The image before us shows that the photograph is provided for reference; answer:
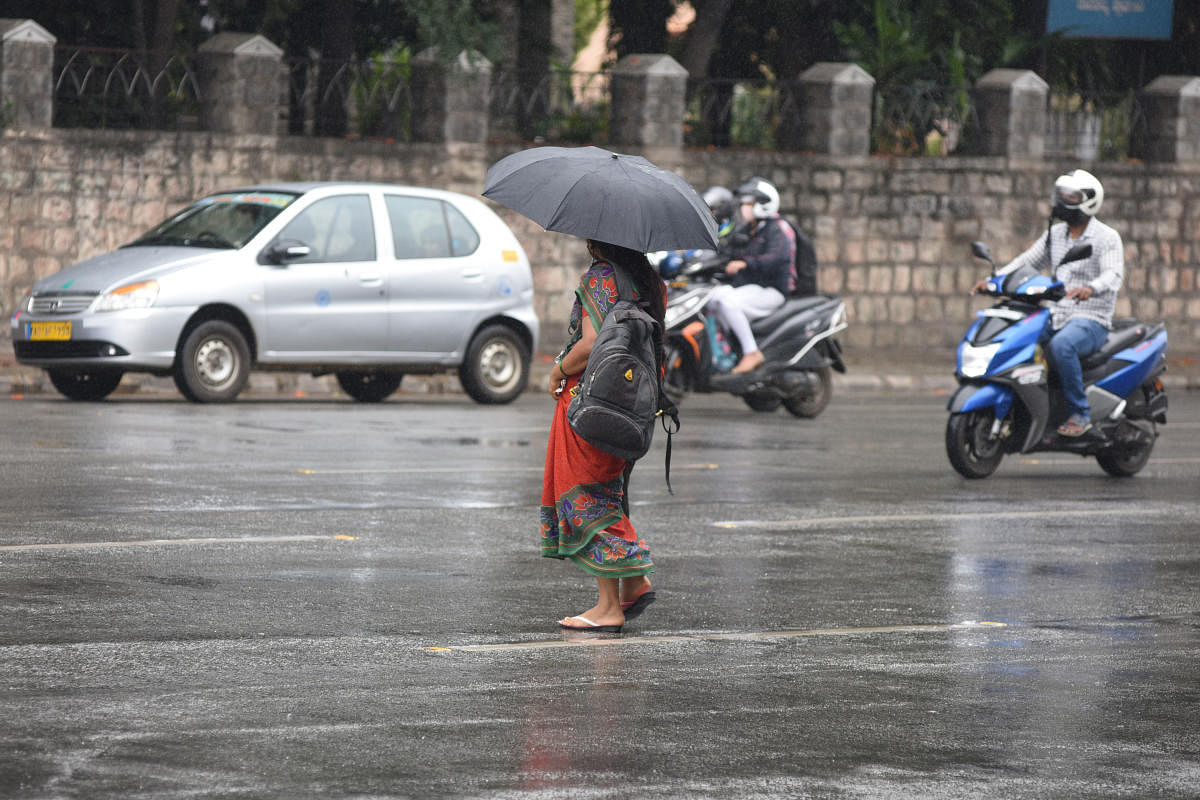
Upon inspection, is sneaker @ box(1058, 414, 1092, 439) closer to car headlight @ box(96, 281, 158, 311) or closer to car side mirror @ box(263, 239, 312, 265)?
car side mirror @ box(263, 239, 312, 265)

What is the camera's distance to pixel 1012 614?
8.02 m

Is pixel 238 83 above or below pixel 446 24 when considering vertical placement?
below

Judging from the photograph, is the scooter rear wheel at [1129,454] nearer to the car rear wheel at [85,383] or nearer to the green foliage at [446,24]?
the car rear wheel at [85,383]

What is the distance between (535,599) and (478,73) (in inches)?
638

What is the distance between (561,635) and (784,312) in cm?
1086

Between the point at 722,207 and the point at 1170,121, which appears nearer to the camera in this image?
the point at 722,207

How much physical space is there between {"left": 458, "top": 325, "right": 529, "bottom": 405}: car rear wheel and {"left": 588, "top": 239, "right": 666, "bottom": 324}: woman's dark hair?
1072 centimetres

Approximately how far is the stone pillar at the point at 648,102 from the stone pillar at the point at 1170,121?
6.59 meters

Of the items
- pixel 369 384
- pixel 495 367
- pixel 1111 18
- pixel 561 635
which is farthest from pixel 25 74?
pixel 561 635

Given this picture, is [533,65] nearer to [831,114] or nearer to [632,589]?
[831,114]

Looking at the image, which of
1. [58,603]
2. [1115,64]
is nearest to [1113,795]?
[58,603]

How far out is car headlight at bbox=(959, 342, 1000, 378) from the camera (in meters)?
12.8

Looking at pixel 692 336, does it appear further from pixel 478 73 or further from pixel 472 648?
pixel 472 648

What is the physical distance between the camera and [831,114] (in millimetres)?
25688
